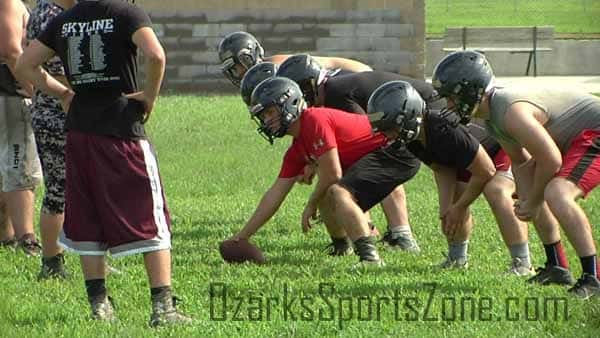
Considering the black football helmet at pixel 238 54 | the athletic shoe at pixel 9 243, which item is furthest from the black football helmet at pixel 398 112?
the athletic shoe at pixel 9 243

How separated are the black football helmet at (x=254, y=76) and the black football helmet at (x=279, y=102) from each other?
0.76 metres

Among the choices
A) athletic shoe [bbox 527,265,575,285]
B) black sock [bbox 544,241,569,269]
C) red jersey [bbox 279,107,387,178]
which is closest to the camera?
athletic shoe [bbox 527,265,575,285]

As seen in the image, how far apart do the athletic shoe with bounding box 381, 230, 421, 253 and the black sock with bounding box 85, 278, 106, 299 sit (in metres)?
3.20

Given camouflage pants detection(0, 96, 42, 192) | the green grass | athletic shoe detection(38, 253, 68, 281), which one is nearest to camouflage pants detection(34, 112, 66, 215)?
athletic shoe detection(38, 253, 68, 281)

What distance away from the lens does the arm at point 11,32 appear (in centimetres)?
952

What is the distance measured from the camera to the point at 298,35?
2906 centimetres

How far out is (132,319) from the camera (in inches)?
304

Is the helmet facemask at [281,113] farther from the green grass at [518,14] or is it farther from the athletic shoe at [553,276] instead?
the green grass at [518,14]

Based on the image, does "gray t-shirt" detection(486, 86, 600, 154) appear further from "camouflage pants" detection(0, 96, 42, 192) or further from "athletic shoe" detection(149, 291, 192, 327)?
"camouflage pants" detection(0, 96, 42, 192)

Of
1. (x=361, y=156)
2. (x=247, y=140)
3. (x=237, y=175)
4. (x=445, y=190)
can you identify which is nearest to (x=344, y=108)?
(x=361, y=156)

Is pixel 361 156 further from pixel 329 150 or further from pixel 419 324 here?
pixel 419 324

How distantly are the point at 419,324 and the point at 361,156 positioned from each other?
8.31 feet

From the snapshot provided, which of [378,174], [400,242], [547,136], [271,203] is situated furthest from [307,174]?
[547,136]

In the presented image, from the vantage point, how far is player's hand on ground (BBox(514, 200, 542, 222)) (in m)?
8.28
